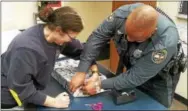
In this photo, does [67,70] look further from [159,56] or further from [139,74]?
[159,56]

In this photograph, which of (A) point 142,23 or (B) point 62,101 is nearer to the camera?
(A) point 142,23

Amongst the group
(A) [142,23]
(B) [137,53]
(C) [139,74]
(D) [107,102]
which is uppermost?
(A) [142,23]

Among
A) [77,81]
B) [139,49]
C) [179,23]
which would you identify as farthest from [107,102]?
[179,23]

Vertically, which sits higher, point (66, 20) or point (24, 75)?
point (66, 20)

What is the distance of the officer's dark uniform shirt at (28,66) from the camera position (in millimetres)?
1175

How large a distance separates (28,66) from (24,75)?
49mm

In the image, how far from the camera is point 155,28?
Answer: 1.31 m

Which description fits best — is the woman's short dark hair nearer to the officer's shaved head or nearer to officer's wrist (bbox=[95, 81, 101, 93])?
the officer's shaved head

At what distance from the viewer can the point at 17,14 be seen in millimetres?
2602

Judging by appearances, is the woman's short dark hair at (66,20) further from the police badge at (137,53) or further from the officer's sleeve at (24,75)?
the police badge at (137,53)

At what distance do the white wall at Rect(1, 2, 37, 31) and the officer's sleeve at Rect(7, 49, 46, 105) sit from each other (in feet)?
4.74

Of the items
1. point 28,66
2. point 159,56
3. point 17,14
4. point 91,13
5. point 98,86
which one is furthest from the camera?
point 91,13

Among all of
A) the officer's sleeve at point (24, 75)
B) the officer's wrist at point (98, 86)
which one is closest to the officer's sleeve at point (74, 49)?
the officer's wrist at point (98, 86)

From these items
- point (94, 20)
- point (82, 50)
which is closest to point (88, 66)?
point (82, 50)
